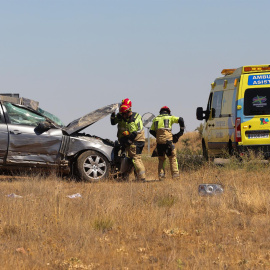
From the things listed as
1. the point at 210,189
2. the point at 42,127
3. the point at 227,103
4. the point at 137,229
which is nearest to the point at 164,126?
the point at 227,103

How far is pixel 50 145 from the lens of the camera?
47.6 feet

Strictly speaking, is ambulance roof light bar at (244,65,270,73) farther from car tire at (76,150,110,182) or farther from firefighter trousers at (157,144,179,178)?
car tire at (76,150,110,182)

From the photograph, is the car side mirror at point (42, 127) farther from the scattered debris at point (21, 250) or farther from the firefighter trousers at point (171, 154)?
the scattered debris at point (21, 250)

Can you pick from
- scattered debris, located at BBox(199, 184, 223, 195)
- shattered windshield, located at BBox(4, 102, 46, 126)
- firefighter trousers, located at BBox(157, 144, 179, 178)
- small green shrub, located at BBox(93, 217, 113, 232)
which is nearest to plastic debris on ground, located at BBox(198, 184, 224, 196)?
scattered debris, located at BBox(199, 184, 223, 195)

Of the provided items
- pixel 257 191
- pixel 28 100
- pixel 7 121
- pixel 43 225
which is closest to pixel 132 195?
pixel 257 191

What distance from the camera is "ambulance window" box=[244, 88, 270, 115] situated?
16203mm

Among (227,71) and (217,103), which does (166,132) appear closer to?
(217,103)

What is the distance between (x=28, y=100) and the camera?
15.6 meters

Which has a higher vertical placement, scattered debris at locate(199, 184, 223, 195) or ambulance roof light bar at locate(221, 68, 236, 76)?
ambulance roof light bar at locate(221, 68, 236, 76)

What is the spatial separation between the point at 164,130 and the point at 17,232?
296 inches

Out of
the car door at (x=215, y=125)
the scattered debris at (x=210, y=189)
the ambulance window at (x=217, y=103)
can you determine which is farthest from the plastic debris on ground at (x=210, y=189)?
the ambulance window at (x=217, y=103)

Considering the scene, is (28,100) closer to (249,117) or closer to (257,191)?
(249,117)

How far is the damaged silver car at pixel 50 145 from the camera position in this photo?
14195 mm

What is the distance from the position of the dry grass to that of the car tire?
6.63 feet
